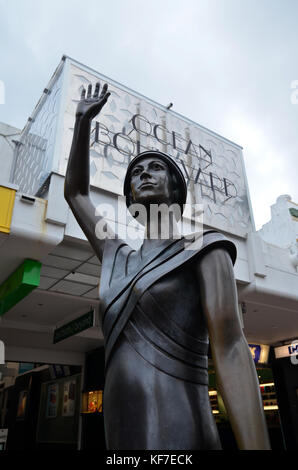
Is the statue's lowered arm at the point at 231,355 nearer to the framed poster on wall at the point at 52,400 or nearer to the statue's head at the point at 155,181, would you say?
the statue's head at the point at 155,181

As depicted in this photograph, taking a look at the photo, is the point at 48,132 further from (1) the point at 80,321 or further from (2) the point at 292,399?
(2) the point at 292,399

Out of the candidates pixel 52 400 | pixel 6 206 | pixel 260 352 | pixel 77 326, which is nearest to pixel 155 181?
pixel 6 206

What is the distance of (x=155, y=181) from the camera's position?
1525 mm

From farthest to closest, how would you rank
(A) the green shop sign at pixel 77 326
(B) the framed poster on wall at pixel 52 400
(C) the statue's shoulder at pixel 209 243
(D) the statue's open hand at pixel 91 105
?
(B) the framed poster on wall at pixel 52 400 < (A) the green shop sign at pixel 77 326 < (D) the statue's open hand at pixel 91 105 < (C) the statue's shoulder at pixel 209 243

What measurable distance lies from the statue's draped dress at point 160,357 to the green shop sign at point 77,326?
7.04 m

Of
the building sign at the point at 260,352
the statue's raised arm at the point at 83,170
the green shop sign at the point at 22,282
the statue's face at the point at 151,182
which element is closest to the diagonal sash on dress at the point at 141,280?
the statue's face at the point at 151,182

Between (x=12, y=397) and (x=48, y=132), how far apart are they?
16.3 m

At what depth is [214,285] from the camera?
3.68 feet

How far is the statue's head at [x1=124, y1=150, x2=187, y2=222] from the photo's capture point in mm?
1519

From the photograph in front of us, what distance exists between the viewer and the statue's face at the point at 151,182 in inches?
59.7

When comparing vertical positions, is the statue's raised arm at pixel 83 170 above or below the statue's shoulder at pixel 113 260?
above

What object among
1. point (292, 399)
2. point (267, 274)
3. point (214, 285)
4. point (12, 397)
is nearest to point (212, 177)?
point (267, 274)

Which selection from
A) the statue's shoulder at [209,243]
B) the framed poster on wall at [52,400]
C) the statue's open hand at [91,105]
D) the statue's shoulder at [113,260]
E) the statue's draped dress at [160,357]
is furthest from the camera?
the framed poster on wall at [52,400]

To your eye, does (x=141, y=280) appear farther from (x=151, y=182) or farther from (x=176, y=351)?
(x=151, y=182)
